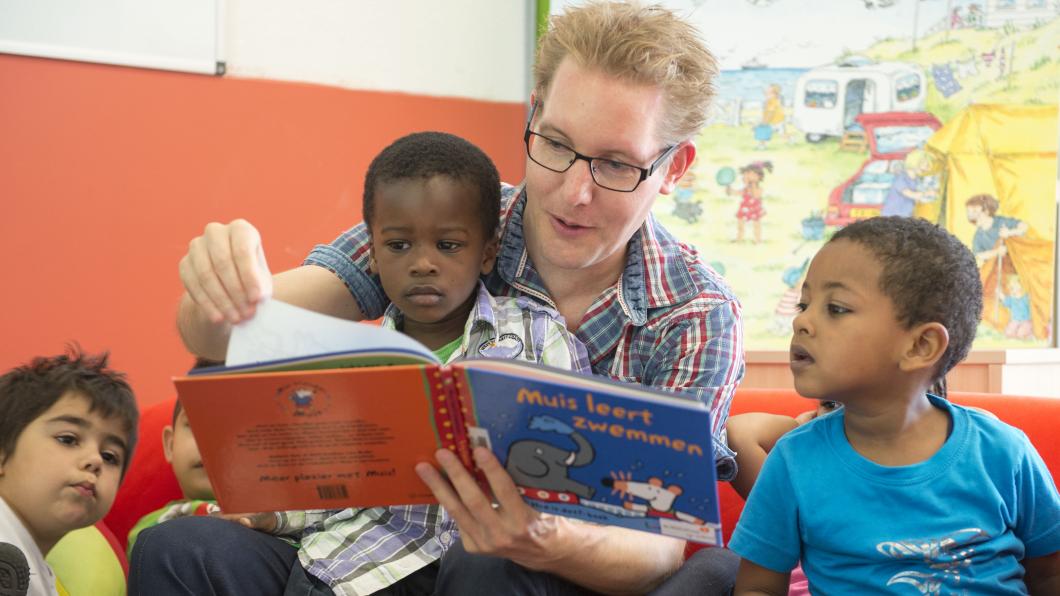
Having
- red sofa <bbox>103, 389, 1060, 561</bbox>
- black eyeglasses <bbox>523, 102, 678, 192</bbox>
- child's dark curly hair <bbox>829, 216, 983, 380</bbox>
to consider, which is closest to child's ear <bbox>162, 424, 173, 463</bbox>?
red sofa <bbox>103, 389, 1060, 561</bbox>

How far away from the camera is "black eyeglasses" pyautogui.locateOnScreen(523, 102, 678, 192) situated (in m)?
1.68

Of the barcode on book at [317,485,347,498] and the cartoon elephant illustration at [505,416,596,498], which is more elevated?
the cartoon elephant illustration at [505,416,596,498]

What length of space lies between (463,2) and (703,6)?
0.92m

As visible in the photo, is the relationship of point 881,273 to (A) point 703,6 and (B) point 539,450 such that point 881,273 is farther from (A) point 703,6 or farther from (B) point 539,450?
(A) point 703,6

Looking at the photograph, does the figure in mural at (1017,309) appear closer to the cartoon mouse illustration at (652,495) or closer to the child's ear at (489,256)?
the child's ear at (489,256)

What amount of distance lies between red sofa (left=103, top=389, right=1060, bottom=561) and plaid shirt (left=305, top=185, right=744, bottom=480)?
443 mm

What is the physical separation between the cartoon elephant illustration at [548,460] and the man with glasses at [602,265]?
4.4 inches

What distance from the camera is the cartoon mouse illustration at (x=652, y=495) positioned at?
47.6 inches

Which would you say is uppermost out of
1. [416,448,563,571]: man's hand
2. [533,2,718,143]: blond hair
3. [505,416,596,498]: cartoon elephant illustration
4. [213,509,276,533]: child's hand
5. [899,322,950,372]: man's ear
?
[533,2,718,143]: blond hair

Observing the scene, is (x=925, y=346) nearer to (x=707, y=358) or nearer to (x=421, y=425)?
(x=707, y=358)

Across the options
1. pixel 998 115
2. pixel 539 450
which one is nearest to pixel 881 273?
pixel 539 450

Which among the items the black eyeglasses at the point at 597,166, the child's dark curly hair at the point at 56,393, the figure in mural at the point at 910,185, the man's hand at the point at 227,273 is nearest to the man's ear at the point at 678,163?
the black eyeglasses at the point at 597,166

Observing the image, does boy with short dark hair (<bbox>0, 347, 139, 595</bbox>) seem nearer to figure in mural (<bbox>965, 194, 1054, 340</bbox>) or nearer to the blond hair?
the blond hair

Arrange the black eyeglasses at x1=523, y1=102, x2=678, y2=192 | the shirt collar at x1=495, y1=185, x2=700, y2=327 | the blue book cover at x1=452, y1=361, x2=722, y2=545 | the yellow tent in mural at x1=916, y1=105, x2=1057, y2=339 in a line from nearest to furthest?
1. the blue book cover at x1=452, y1=361, x2=722, y2=545
2. the black eyeglasses at x1=523, y1=102, x2=678, y2=192
3. the shirt collar at x1=495, y1=185, x2=700, y2=327
4. the yellow tent in mural at x1=916, y1=105, x2=1057, y2=339
